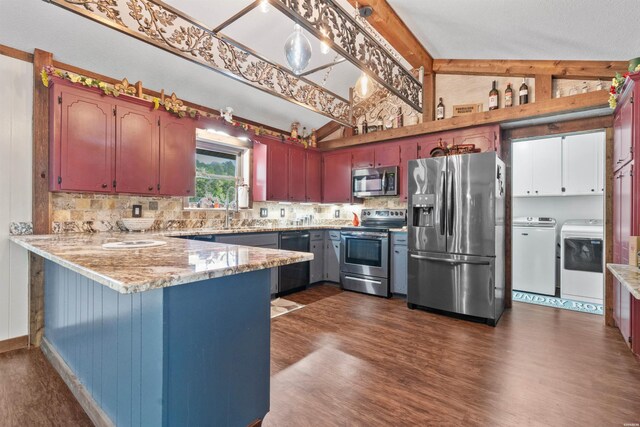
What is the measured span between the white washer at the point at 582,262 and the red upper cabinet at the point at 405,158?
2.22 meters

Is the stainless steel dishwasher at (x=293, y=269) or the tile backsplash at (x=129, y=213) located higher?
the tile backsplash at (x=129, y=213)

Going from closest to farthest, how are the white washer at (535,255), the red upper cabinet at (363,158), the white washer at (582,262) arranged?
the white washer at (582,262)
the white washer at (535,255)
the red upper cabinet at (363,158)

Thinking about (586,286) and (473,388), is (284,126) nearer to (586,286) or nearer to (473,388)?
(473,388)

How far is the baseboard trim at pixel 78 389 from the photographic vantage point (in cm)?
161

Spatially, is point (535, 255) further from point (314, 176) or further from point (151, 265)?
point (151, 265)

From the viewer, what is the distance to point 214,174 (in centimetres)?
425

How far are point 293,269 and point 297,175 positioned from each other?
1.54 meters

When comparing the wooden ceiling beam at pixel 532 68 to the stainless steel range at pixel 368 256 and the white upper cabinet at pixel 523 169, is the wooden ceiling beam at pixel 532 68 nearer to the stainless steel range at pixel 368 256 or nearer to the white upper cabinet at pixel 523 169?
the white upper cabinet at pixel 523 169

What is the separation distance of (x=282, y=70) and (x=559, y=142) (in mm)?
4191

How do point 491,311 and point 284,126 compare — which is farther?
point 284,126

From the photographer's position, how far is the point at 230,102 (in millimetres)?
4023

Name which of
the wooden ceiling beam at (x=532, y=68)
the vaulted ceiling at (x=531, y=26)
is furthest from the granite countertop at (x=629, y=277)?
the wooden ceiling beam at (x=532, y=68)

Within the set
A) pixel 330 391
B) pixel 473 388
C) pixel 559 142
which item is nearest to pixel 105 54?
pixel 330 391

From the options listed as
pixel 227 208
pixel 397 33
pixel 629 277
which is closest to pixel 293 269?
pixel 227 208
